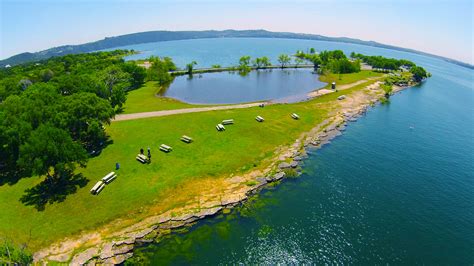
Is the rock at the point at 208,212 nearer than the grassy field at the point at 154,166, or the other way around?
the grassy field at the point at 154,166

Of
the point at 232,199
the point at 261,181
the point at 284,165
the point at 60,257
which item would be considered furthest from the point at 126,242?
the point at 284,165

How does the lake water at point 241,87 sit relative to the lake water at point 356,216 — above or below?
above

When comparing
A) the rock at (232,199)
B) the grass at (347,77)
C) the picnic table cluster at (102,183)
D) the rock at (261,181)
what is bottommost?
the rock at (232,199)

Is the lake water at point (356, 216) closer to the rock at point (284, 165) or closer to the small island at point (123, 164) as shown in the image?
the small island at point (123, 164)

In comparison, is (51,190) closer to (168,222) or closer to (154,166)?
(154,166)

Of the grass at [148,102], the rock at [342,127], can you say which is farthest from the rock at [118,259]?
the rock at [342,127]

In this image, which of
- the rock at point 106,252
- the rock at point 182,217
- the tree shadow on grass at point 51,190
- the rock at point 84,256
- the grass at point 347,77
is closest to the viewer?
the rock at point 84,256

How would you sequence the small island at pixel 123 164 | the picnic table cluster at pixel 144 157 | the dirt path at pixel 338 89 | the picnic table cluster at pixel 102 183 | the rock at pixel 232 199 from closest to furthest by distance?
1. the small island at pixel 123 164
2. the rock at pixel 232 199
3. the picnic table cluster at pixel 102 183
4. the picnic table cluster at pixel 144 157
5. the dirt path at pixel 338 89
